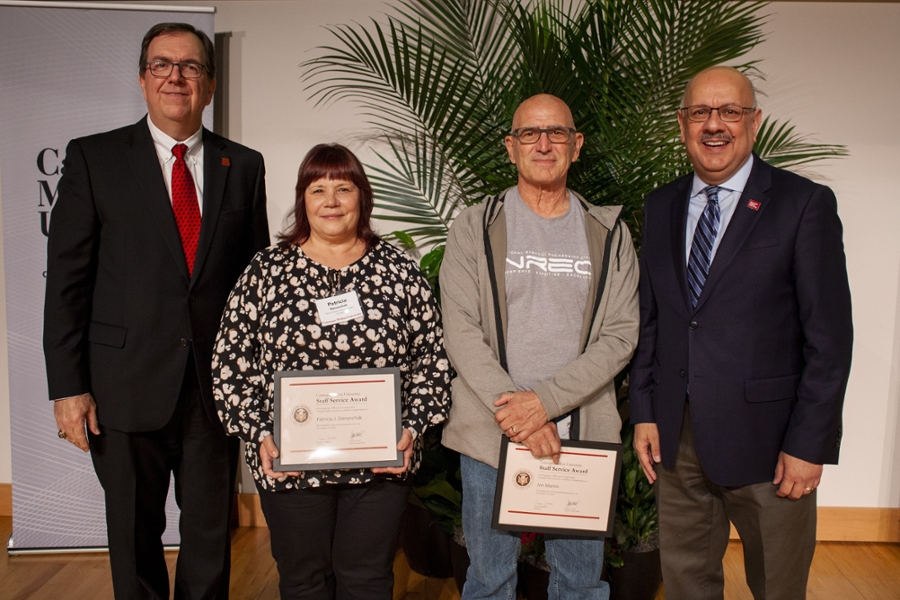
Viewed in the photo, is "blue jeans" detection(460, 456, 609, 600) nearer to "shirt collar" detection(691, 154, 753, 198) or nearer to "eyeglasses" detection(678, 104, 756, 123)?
"shirt collar" detection(691, 154, 753, 198)

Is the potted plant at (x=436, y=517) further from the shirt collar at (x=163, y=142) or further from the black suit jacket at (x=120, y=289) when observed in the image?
the shirt collar at (x=163, y=142)

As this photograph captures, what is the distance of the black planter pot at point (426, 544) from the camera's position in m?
2.86

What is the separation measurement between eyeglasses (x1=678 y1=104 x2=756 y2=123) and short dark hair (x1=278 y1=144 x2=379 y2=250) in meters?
0.96

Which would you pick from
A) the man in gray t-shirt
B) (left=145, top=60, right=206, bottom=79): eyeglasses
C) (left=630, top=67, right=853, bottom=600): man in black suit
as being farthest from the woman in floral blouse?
(left=630, top=67, right=853, bottom=600): man in black suit

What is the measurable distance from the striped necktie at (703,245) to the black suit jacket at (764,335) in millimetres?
30

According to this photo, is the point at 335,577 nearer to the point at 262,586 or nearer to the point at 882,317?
the point at 262,586

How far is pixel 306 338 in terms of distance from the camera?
1855 millimetres

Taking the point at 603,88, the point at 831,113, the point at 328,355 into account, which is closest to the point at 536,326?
the point at 328,355

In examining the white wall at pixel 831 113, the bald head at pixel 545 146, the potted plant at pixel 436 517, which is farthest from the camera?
the white wall at pixel 831 113

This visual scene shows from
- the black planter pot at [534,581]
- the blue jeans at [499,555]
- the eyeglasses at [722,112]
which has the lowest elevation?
the black planter pot at [534,581]

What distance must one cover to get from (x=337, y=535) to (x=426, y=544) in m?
1.01

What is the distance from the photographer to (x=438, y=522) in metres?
2.81

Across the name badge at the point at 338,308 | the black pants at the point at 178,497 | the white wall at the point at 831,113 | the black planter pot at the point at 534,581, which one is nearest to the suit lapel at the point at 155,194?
the black pants at the point at 178,497

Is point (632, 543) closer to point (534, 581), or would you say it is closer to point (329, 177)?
point (534, 581)
